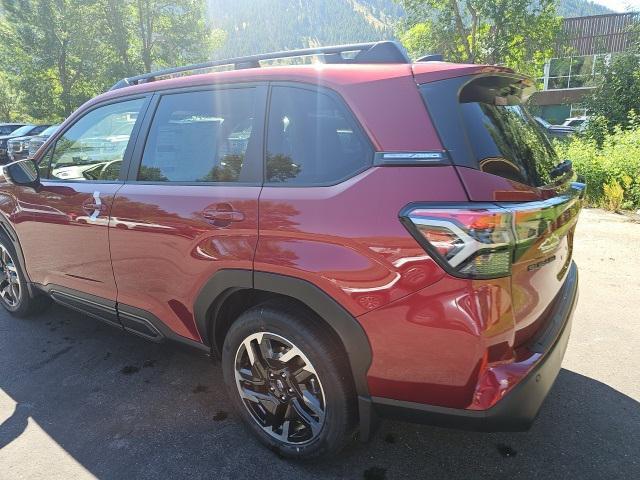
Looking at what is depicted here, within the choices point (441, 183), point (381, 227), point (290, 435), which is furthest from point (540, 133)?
point (290, 435)

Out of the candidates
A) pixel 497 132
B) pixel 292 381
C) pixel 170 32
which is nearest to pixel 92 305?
pixel 292 381

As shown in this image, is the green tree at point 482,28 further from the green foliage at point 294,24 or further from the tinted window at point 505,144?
the green foliage at point 294,24

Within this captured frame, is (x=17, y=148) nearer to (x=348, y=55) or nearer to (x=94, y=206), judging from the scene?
(x=94, y=206)

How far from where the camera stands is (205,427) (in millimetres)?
2594

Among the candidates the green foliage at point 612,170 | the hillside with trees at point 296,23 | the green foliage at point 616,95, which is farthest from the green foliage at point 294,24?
the green foliage at point 612,170

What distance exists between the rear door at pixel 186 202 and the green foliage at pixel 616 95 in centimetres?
1079

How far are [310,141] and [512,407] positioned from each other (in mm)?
1374

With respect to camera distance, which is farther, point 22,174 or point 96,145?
point 22,174

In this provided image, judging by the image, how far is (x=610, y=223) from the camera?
21.4 feet

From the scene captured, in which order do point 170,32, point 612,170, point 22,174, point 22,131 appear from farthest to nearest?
point 170,32 → point 22,131 → point 612,170 → point 22,174

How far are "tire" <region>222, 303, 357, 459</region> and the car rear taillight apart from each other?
0.70 m

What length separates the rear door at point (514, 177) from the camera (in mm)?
1741

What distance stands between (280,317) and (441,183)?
94 centimetres

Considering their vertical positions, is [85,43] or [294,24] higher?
[294,24]
